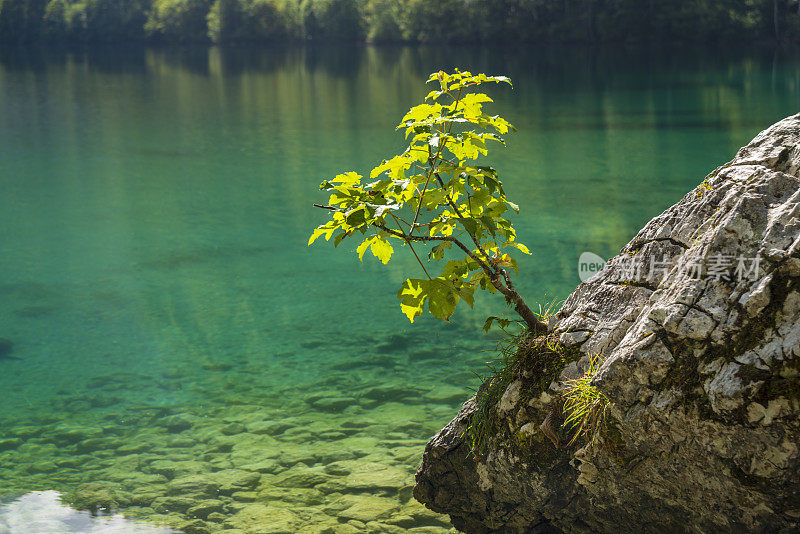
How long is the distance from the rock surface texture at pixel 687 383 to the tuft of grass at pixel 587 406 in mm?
48

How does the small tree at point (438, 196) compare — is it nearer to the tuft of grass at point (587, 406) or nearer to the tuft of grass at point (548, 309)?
the tuft of grass at point (548, 309)

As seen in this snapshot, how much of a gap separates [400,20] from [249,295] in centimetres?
7877

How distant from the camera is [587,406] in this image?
372 centimetres

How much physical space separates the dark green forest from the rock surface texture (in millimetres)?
64145

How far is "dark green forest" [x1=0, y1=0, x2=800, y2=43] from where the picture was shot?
6438 cm

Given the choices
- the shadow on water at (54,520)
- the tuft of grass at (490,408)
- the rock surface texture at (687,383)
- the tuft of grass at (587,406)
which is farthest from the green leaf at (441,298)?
the shadow on water at (54,520)

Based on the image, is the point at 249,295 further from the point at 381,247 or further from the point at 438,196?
the point at 438,196

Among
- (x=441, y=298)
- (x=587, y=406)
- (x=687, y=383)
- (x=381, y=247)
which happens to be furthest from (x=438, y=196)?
(x=687, y=383)

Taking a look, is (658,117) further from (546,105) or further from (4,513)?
(4,513)

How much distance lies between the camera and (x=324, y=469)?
5773 millimetres

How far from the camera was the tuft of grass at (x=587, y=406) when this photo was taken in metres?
3.66

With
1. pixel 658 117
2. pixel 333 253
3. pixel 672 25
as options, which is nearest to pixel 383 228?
pixel 333 253

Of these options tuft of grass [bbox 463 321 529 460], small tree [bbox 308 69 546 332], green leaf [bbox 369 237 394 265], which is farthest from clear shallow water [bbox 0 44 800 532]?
green leaf [bbox 369 237 394 265]

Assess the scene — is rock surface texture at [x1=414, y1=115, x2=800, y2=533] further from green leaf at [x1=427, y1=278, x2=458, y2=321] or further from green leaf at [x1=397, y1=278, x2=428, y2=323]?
green leaf at [x1=397, y1=278, x2=428, y2=323]
